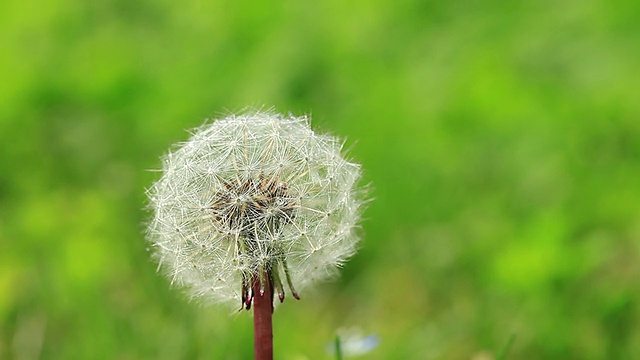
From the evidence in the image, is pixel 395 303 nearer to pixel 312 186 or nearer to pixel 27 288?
pixel 27 288

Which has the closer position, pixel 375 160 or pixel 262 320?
pixel 262 320

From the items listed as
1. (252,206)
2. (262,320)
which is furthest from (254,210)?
(262,320)

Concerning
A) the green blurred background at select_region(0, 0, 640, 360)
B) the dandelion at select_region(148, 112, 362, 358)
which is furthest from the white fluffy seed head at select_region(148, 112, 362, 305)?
the green blurred background at select_region(0, 0, 640, 360)

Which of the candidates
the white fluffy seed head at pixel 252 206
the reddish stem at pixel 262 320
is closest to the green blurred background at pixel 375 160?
the white fluffy seed head at pixel 252 206

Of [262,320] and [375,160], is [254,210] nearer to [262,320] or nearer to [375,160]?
[262,320]

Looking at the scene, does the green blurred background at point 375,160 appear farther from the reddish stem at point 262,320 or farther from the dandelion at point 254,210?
the reddish stem at point 262,320

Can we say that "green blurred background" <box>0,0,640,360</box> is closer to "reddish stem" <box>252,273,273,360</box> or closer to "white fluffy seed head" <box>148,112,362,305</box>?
"white fluffy seed head" <box>148,112,362,305</box>

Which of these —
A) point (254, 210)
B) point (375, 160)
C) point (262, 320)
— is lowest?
point (262, 320)
